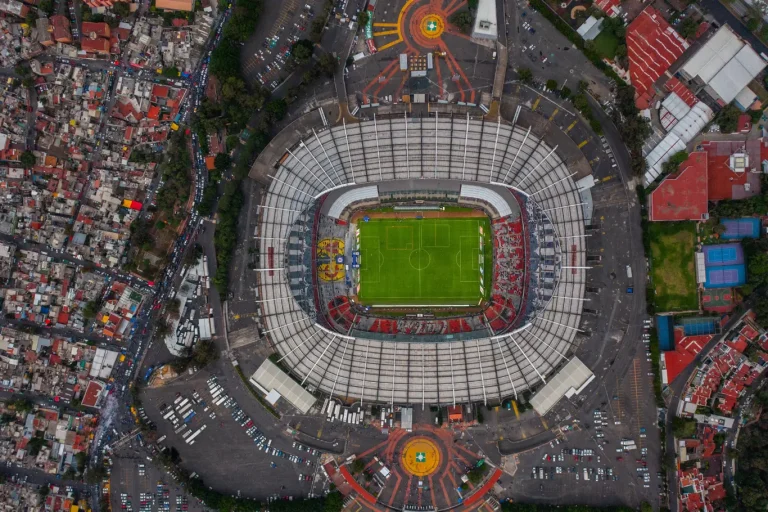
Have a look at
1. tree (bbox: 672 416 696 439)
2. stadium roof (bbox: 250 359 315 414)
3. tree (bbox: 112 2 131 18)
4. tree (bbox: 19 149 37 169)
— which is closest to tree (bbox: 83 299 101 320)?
tree (bbox: 19 149 37 169)

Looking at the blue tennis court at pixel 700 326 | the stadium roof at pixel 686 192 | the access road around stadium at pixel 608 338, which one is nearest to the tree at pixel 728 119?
the stadium roof at pixel 686 192

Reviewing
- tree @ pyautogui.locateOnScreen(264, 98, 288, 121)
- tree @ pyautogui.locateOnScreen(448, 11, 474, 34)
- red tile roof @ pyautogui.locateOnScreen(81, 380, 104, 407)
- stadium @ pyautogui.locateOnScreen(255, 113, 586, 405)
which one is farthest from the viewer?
red tile roof @ pyautogui.locateOnScreen(81, 380, 104, 407)

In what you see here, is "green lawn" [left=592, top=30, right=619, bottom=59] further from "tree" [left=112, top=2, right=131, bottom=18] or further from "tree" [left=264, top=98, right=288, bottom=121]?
"tree" [left=112, top=2, right=131, bottom=18]

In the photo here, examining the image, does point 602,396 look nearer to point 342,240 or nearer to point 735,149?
point 735,149

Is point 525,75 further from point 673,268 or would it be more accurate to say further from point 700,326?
point 700,326

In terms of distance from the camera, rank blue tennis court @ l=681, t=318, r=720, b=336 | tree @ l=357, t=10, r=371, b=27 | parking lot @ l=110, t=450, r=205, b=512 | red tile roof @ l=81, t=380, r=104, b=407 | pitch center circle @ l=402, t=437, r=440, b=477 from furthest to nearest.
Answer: parking lot @ l=110, t=450, r=205, b=512 < red tile roof @ l=81, t=380, r=104, b=407 < pitch center circle @ l=402, t=437, r=440, b=477 < tree @ l=357, t=10, r=371, b=27 < blue tennis court @ l=681, t=318, r=720, b=336

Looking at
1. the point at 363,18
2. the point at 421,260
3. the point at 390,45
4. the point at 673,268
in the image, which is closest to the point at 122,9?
the point at 363,18

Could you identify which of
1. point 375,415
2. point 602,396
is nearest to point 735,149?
point 602,396
